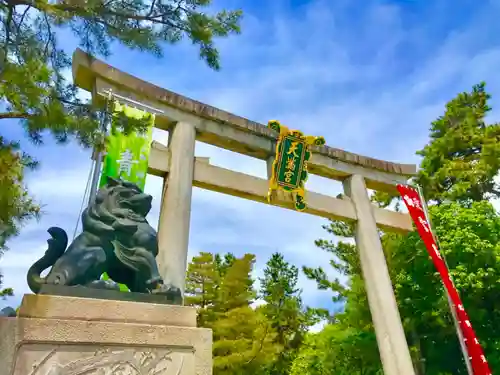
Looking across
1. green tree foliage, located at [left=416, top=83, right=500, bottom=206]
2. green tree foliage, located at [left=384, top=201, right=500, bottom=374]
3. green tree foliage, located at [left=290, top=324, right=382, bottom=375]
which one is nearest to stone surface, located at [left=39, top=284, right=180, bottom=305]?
green tree foliage, located at [left=384, top=201, right=500, bottom=374]

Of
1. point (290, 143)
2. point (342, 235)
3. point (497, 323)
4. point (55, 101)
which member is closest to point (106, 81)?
point (55, 101)

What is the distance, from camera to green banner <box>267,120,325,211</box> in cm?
785

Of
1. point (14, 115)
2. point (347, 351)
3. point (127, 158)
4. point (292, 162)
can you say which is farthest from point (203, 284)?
point (14, 115)

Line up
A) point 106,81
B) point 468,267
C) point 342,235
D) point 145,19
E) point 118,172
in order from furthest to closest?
1. point 342,235
2. point 468,267
3. point 106,81
4. point 118,172
5. point 145,19

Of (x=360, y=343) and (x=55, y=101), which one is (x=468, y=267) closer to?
(x=360, y=343)

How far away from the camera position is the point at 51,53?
13.6 feet

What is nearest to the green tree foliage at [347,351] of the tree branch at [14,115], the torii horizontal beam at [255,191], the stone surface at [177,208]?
the torii horizontal beam at [255,191]

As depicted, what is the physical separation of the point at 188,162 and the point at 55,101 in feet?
10.0

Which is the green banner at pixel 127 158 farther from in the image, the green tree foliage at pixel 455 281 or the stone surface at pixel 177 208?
the green tree foliage at pixel 455 281

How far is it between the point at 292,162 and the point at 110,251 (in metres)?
5.62

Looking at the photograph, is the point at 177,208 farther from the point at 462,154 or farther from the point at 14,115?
the point at 462,154

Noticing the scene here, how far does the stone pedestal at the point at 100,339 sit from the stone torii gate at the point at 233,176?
3018mm

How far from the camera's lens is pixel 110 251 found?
111 inches

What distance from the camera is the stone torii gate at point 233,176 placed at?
243 inches
